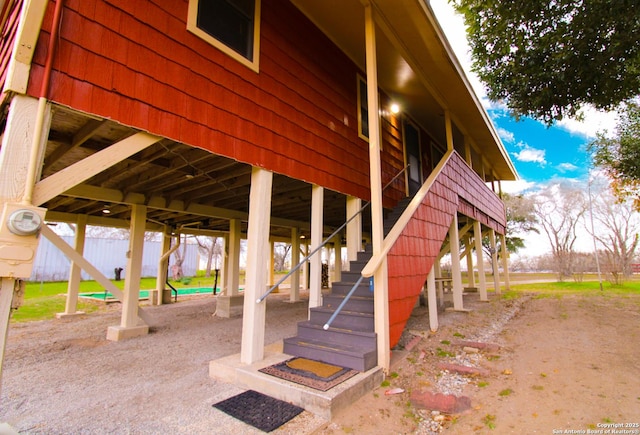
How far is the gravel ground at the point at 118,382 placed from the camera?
7.90ft

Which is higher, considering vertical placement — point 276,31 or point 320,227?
point 276,31

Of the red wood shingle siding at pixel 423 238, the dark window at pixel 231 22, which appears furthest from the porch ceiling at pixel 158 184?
the red wood shingle siding at pixel 423 238

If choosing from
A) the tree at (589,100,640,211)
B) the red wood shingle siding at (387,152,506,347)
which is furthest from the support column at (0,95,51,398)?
the tree at (589,100,640,211)

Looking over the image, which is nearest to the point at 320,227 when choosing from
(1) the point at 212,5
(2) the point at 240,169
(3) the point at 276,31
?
(2) the point at 240,169

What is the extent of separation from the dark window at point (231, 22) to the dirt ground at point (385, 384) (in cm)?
376

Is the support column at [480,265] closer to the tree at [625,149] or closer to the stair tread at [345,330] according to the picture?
the tree at [625,149]

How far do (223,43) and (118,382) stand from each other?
3.89 meters

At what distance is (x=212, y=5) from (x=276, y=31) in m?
0.86

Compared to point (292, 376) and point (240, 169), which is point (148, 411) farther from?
point (240, 169)

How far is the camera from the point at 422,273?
15.3 feet

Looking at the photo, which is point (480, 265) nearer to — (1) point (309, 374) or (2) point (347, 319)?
(2) point (347, 319)

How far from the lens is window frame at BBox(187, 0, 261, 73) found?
314 centimetres

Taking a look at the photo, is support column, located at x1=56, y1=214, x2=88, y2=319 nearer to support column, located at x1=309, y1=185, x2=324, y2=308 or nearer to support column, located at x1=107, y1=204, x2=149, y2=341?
support column, located at x1=107, y1=204, x2=149, y2=341

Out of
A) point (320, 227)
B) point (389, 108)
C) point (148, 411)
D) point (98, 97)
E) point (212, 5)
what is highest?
point (389, 108)
